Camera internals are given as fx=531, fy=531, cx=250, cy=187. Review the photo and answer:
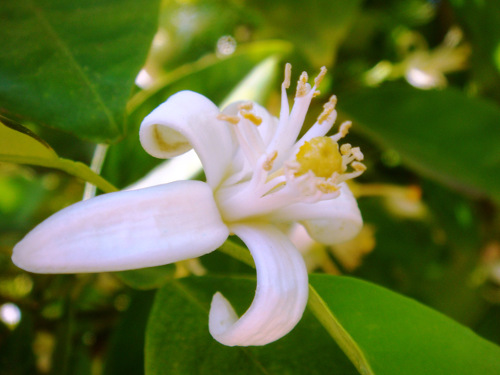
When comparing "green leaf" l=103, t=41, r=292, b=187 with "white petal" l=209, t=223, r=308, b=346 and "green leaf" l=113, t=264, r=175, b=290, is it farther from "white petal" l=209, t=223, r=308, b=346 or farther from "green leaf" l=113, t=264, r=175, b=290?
"white petal" l=209, t=223, r=308, b=346

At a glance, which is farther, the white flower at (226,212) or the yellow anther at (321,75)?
the yellow anther at (321,75)

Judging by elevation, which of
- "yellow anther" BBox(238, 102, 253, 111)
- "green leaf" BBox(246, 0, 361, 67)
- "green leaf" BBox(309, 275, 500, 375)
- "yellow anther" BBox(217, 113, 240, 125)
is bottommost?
"green leaf" BBox(309, 275, 500, 375)

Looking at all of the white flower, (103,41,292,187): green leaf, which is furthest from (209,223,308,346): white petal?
(103,41,292,187): green leaf

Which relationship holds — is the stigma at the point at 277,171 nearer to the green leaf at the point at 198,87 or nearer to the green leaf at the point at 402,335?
the green leaf at the point at 402,335

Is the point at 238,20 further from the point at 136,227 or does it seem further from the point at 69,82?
the point at 136,227

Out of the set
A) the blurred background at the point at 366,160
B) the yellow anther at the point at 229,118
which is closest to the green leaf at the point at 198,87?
the blurred background at the point at 366,160

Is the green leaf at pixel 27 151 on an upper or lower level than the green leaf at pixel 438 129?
upper

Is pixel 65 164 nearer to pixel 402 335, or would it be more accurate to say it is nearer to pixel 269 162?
pixel 269 162

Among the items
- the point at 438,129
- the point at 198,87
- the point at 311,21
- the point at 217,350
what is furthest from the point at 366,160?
the point at 217,350

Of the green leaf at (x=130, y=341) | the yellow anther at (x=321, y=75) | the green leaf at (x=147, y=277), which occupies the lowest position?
the green leaf at (x=130, y=341)
